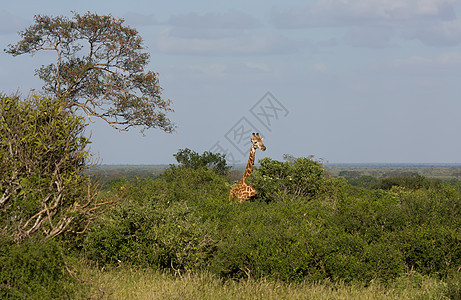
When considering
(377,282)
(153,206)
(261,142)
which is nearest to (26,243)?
(153,206)

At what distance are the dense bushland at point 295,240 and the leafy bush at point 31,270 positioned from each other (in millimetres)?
2719

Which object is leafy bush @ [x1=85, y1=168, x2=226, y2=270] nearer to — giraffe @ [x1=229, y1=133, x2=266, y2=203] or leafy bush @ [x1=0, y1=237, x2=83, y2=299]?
leafy bush @ [x1=0, y1=237, x2=83, y2=299]

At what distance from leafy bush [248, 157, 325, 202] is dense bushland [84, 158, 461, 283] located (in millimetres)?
5476

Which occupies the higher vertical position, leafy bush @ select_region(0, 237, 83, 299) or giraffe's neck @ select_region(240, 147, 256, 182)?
giraffe's neck @ select_region(240, 147, 256, 182)

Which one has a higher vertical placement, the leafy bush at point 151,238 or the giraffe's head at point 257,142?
the giraffe's head at point 257,142

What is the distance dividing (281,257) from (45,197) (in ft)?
13.1

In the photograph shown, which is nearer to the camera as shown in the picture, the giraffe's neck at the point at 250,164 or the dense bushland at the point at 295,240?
the dense bushland at the point at 295,240

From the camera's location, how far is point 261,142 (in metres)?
18.0

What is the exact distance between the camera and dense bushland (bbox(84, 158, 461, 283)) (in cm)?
920

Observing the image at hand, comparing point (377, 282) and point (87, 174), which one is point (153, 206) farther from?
point (377, 282)

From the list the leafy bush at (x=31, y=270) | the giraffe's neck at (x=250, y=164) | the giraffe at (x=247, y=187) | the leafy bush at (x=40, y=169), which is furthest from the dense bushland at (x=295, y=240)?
the giraffe's neck at (x=250, y=164)

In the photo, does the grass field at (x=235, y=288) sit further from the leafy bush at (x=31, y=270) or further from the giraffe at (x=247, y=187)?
the giraffe at (x=247, y=187)

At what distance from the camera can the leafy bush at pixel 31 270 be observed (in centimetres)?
704

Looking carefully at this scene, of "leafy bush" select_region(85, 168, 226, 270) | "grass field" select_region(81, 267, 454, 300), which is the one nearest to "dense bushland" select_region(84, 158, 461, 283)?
"leafy bush" select_region(85, 168, 226, 270)
